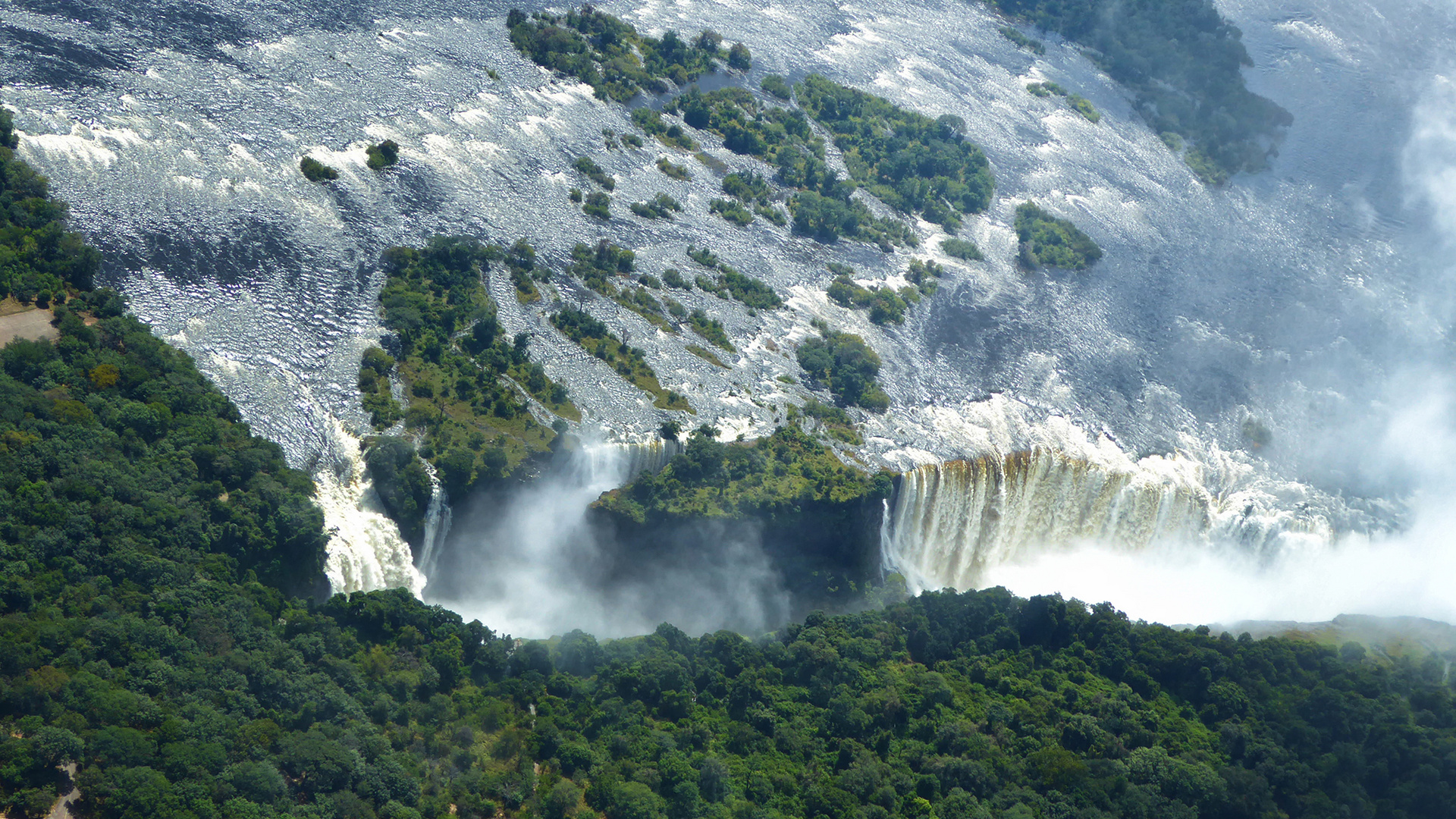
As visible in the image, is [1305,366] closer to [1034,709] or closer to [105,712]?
[1034,709]

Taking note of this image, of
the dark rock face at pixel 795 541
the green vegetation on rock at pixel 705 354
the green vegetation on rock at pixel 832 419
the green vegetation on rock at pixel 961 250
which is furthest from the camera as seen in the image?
the green vegetation on rock at pixel 961 250

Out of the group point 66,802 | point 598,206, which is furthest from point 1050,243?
point 66,802

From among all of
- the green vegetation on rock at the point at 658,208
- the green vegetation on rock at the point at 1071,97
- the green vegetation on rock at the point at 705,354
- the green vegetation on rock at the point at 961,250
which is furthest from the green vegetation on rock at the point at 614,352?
the green vegetation on rock at the point at 1071,97

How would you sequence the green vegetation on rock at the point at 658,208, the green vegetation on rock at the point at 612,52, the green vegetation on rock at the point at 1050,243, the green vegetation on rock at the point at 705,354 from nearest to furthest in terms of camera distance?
1. the green vegetation on rock at the point at 705,354
2. the green vegetation on rock at the point at 658,208
3. the green vegetation on rock at the point at 612,52
4. the green vegetation on rock at the point at 1050,243

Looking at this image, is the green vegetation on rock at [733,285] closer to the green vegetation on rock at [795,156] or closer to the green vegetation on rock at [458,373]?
the green vegetation on rock at [795,156]

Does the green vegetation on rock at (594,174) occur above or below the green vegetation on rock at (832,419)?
above

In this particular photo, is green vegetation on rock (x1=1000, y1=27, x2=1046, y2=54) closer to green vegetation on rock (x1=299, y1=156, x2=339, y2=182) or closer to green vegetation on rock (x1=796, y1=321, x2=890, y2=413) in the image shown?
green vegetation on rock (x1=796, y1=321, x2=890, y2=413)
